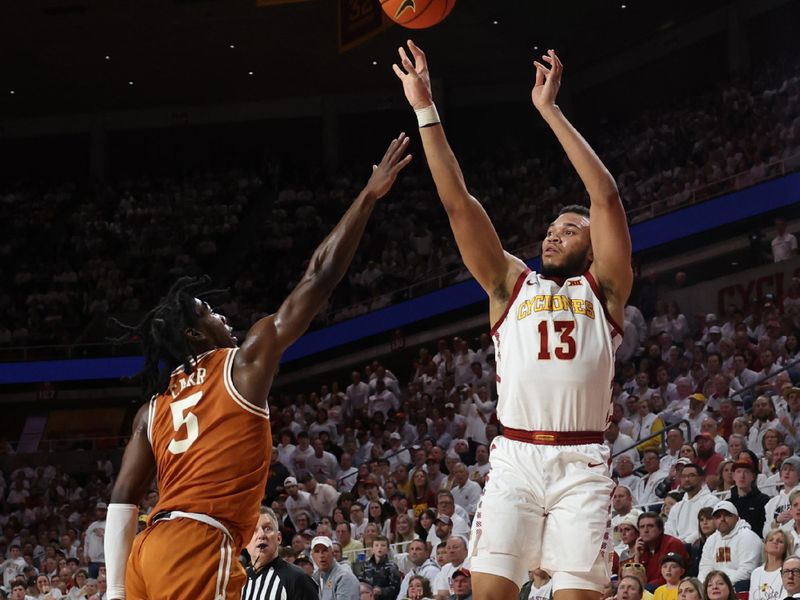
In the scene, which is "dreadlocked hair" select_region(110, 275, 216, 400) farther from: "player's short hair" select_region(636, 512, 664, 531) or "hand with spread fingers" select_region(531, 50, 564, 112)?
"player's short hair" select_region(636, 512, 664, 531)

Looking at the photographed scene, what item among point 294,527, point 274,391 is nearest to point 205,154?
point 274,391

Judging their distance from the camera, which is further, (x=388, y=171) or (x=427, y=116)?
(x=427, y=116)

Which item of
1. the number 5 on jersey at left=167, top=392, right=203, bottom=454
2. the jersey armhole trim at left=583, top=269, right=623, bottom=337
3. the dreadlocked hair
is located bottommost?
the number 5 on jersey at left=167, top=392, right=203, bottom=454

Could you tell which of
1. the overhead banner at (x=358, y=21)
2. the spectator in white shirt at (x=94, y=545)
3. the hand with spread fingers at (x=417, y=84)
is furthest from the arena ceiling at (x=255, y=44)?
the hand with spread fingers at (x=417, y=84)

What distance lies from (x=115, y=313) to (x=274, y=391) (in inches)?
143

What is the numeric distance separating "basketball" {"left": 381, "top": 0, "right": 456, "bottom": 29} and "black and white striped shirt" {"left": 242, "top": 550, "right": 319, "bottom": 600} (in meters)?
3.42

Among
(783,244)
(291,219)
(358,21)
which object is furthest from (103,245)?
(783,244)

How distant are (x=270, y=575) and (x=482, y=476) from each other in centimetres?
629

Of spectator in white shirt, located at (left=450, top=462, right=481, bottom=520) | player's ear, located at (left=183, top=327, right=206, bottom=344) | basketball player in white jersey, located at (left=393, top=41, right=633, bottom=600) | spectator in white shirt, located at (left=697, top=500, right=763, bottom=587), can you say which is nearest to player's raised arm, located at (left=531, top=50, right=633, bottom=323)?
basketball player in white jersey, located at (left=393, top=41, right=633, bottom=600)

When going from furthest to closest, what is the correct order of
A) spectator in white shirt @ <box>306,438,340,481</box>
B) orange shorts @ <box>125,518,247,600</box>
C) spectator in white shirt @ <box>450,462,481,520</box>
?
spectator in white shirt @ <box>306,438,340,481</box> → spectator in white shirt @ <box>450,462,481,520</box> → orange shorts @ <box>125,518,247,600</box>

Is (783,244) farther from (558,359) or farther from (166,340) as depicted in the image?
(166,340)

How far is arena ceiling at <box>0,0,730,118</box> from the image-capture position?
22.4m

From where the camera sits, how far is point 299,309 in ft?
13.9

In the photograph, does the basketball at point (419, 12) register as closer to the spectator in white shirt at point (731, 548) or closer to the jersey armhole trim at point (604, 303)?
the jersey armhole trim at point (604, 303)
